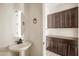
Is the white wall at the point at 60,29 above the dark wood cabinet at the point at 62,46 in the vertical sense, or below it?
above

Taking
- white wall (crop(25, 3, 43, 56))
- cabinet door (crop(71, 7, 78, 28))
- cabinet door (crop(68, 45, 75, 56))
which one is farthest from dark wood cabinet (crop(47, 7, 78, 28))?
cabinet door (crop(68, 45, 75, 56))

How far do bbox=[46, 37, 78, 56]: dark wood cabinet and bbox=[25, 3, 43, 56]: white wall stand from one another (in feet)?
0.36

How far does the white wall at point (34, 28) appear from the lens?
147 cm

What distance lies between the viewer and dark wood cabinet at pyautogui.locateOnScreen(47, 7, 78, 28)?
1.44 metres

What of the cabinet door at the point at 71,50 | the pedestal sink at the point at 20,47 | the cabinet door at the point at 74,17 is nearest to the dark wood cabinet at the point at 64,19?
the cabinet door at the point at 74,17

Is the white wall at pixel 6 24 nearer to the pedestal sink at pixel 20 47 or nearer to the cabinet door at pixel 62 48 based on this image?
the pedestal sink at pixel 20 47

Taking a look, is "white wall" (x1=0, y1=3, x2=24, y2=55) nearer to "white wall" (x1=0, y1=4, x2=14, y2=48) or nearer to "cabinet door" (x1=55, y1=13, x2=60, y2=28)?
"white wall" (x1=0, y1=4, x2=14, y2=48)

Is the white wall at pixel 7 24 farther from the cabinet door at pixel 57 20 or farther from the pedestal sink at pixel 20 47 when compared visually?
the cabinet door at pixel 57 20

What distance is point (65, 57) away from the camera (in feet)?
4.70

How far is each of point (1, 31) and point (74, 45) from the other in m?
0.82

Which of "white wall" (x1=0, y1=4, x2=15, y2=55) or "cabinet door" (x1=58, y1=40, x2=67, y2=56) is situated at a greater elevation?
"white wall" (x1=0, y1=4, x2=15, y2=55)

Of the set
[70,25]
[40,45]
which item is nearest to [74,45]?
[70,25]

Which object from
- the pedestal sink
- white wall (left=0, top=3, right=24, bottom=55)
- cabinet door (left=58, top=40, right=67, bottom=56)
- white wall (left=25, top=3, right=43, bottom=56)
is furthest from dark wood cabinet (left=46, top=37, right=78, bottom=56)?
white wall (left=0, top=3, right=24, bottom=55)

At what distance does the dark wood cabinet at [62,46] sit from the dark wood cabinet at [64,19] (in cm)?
16
